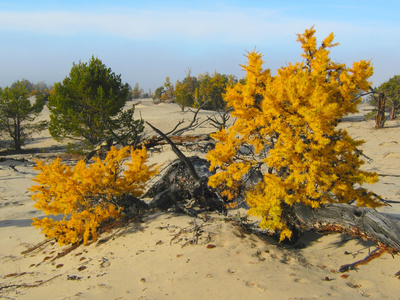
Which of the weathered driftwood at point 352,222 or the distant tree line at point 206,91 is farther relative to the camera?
the distant tree line at point 206,91

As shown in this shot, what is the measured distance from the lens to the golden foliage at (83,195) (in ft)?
14.4

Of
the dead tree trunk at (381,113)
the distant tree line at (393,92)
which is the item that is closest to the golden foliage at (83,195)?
Answer: the dead tree trunk at (381,113)

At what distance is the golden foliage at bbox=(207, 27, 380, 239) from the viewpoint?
3354mm

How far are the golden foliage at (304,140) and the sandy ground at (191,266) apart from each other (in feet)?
1.70

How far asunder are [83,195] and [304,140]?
328 centimetres

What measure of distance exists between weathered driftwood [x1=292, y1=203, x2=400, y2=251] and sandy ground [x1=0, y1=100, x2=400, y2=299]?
256mm

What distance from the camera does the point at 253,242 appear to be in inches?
145

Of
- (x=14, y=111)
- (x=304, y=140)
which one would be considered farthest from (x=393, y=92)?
(x=14, y=111)

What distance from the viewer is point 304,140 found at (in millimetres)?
3623

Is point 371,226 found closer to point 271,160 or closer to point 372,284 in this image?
point 372,284

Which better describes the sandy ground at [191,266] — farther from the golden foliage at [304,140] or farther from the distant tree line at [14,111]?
the distant tree line at [14,111]

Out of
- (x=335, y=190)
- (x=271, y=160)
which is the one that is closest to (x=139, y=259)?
(x=271, y=160)

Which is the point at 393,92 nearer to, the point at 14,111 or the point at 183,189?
the point at 183,189

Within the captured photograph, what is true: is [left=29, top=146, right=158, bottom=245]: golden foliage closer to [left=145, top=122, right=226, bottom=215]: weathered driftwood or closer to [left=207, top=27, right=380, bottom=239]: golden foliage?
[left=145, top=122, right=226, bottom=215]: weathered driftwood
